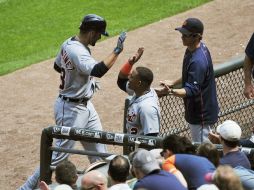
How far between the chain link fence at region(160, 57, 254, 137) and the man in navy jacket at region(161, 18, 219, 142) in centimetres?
58

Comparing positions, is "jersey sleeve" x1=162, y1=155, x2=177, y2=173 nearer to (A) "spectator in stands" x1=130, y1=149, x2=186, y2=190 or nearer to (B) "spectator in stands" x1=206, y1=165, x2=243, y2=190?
(A) "spectator in stands" x1=130, y1=149, x2=186, y2=190

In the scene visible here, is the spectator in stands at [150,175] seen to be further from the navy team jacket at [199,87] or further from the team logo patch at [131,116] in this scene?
the navy team jacket at [199,87]

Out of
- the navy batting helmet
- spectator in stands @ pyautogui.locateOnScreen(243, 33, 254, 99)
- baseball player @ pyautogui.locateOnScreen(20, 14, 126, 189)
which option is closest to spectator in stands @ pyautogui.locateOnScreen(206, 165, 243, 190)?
spectator in stands @ pyautogui.locateOnScreen(243, 33, 254, 99)

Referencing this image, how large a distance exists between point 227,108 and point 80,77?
65.8 inches

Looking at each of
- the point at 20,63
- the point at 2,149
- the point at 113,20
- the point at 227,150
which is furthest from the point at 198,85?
the point at 113,20

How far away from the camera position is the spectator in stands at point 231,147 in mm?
6332

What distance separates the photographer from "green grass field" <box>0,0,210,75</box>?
14.4 meters

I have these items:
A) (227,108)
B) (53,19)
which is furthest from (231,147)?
(53,19)

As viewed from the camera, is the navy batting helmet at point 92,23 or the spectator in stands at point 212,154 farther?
the navy batting helmet at point 92,23

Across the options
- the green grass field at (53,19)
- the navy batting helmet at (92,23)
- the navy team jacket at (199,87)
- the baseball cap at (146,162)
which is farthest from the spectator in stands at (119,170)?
the green grass field at (53,19)

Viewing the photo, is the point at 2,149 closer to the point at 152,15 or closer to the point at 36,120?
the point at 36,120

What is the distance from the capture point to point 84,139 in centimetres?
688

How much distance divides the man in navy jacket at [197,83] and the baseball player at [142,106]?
0.76 feet

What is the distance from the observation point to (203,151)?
625cm
